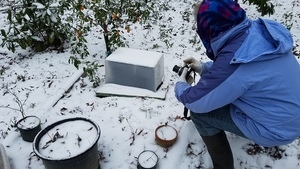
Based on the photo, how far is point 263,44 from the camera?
56.2 inches

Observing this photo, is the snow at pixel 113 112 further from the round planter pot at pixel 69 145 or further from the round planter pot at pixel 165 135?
the round planter pot at pixel 69 145

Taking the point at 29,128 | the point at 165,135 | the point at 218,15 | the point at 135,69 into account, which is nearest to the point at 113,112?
the point at 135,69

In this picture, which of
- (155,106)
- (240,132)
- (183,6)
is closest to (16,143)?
(155,106)

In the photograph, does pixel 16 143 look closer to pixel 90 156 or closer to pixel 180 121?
pixel 90 156

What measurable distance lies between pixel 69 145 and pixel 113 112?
0.78m

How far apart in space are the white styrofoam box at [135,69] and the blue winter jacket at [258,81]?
1139mm

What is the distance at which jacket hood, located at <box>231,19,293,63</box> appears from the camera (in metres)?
1.37

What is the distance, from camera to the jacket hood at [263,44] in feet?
4.51

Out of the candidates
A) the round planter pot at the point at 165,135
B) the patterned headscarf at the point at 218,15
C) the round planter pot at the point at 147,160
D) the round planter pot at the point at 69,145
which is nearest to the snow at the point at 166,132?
the round planter pot at the point at 165,135

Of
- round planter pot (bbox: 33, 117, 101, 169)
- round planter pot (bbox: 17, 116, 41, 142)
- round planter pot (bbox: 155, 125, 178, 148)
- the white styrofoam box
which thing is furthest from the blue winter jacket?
round planter pot (bbox: 17, 116, 41, 142)

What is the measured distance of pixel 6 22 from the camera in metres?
4.51

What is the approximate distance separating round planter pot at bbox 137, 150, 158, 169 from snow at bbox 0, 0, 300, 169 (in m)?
0.09

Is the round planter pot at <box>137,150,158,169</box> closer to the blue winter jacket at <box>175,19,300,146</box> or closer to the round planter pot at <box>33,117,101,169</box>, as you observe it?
the round planter pot at <box>33,117,101,169</box>

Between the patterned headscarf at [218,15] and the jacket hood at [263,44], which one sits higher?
the patterned headscarf at [218,15]
